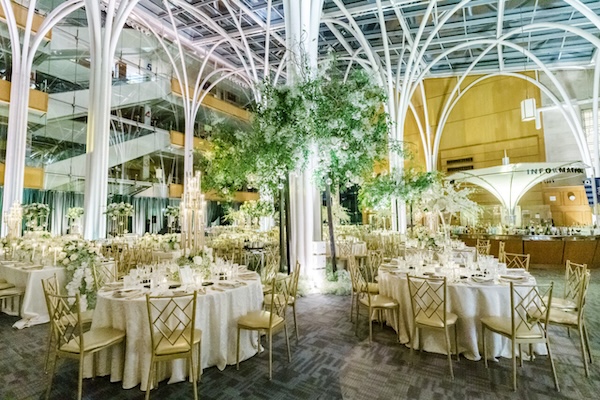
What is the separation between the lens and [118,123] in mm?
16547

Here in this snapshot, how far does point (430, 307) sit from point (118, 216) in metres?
15.3

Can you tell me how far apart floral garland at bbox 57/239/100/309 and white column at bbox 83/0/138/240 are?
478 centimetres

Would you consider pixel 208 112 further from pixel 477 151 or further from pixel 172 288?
pixel 172 288

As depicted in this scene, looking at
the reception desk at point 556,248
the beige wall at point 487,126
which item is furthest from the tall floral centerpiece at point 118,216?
the beige wall at point 487,126

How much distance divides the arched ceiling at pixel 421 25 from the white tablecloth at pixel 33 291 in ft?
34.0

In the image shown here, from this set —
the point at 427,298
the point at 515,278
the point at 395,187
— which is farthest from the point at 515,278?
the point at 395,187

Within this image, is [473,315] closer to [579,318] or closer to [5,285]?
[579,318]

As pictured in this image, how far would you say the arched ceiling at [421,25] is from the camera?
477 inches

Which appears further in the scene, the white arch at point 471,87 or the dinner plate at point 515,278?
the white arch at point 471,87

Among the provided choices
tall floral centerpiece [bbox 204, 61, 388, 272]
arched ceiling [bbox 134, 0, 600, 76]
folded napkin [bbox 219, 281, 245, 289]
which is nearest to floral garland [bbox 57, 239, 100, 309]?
folded napkin [bbox 219, 281, 245, 289]

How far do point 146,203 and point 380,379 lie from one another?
1738cm

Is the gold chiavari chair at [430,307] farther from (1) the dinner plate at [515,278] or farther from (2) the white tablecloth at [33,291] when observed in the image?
(2) the white tablecloth at [33,291]

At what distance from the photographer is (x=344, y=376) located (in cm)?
334

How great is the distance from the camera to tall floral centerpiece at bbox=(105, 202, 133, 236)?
10.2 metres
